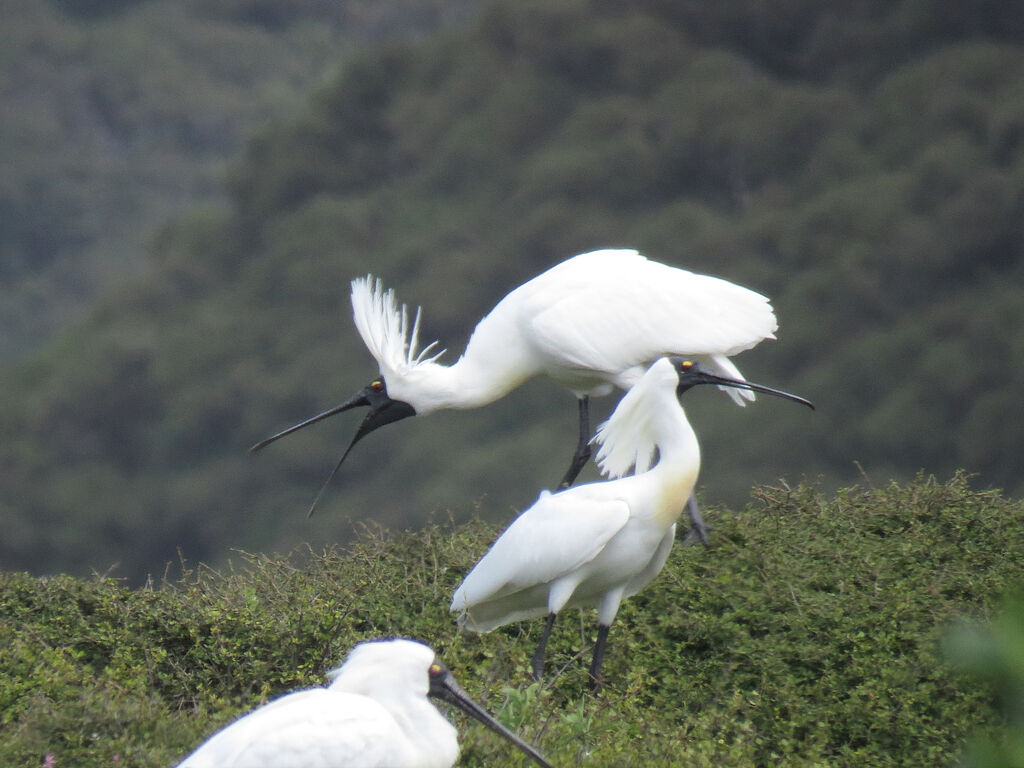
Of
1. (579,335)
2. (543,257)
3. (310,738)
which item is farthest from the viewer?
(543,257)

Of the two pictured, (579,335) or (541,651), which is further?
(579,335)

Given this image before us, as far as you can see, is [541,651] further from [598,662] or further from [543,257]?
[543,257]

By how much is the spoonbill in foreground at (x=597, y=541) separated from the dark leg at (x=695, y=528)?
1.21 m

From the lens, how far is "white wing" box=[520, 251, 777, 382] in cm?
735

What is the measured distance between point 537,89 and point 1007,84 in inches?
458

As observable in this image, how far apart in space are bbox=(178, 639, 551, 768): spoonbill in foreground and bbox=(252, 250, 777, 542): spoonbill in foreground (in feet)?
10.6

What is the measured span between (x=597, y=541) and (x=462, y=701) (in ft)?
4.16

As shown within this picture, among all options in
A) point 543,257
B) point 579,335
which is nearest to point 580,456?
point 579,335

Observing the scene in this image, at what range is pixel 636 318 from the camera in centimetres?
743

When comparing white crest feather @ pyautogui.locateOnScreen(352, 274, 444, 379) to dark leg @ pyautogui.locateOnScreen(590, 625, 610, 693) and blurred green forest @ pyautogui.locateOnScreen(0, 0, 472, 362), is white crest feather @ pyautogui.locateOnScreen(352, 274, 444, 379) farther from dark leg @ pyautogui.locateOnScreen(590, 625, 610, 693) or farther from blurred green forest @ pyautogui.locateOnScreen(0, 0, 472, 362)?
blurred green forest @ pyautogui.locateOnScreen(0, 0, 472, 362)

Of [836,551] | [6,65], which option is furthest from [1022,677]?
[6,65]

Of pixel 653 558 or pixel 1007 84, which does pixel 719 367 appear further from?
pixel 1007 84

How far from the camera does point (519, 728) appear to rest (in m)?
4.68

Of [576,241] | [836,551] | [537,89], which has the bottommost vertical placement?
[576,241]
